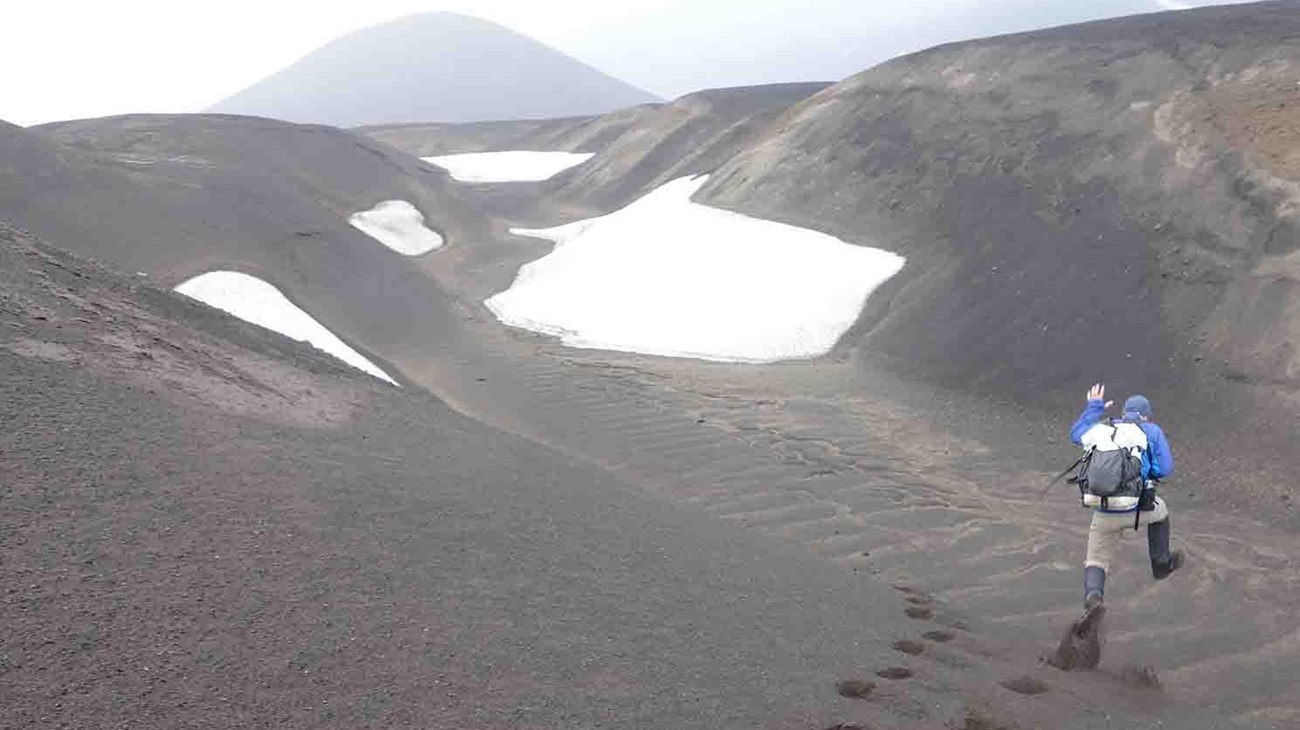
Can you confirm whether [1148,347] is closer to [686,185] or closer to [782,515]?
[782,515]

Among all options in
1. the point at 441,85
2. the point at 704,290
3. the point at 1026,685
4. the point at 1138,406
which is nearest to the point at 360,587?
the point at 1026,685

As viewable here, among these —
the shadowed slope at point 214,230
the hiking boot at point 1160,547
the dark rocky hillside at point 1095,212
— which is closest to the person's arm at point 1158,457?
the hiking boot at point 1160,547

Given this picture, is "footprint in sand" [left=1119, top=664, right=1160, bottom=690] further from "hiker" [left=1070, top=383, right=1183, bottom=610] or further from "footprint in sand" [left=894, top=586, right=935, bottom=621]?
"footprint in sand" [left=894, top=586, right=935, bottom=621]

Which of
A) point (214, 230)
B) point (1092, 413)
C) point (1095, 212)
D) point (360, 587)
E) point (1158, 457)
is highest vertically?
point (1095, 212)

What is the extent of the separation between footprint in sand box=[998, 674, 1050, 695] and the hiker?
2.57 ft

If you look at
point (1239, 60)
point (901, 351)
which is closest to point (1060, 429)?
point (901, 351)

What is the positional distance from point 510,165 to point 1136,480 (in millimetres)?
64449

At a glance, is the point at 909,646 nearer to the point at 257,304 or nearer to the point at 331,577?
the point at 331,577

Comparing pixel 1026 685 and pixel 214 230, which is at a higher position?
pixel 214 230

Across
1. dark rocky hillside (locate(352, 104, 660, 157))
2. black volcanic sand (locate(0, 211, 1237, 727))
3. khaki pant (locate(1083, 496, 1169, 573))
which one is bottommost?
black volcanic sand (locate(0, 211, 1237, 727))

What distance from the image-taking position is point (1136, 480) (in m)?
6.36

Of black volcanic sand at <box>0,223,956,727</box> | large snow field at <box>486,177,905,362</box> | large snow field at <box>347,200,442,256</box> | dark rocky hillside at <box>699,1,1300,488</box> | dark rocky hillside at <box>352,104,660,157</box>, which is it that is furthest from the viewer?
dark rocky hillside at <box>352,104,660,157</box>

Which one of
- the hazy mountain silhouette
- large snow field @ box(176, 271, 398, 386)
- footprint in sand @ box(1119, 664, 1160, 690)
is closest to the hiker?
footprint in sand @ box(1119, 664, 1160, 690)

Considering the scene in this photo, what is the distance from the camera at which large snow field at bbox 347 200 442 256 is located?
36.4 meters
